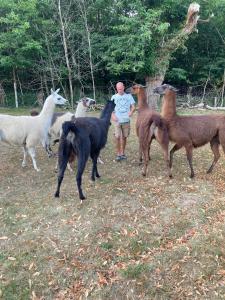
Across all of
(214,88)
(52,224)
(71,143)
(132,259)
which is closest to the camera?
(132,259)

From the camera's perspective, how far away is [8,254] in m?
4.45

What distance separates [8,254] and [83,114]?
14.5ft

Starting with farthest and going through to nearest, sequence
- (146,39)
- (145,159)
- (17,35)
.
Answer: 1. (17,35)
2. (146,39)
3. (145,159)

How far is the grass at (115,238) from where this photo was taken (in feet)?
12.8

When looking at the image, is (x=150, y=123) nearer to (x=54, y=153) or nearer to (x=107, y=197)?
(x=107, y=197)

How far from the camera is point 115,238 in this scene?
4.70 metres

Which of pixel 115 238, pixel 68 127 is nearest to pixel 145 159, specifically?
pixel 68 127

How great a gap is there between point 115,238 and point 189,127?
2921mm

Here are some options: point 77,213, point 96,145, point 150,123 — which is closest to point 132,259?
point 77,213

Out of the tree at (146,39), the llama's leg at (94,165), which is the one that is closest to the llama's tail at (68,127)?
the llama's leg at (94,165)

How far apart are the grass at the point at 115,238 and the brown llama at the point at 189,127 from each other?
2.42 feet

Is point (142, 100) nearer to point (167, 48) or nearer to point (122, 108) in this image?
point (122, 108)

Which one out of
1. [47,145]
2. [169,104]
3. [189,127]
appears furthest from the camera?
[47,145]

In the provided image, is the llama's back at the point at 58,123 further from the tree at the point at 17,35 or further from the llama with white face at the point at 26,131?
the tree at the point at 17,35
